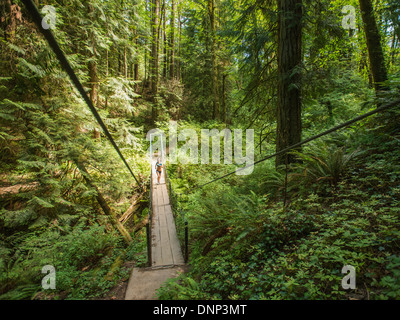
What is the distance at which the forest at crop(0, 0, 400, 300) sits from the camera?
2090mm

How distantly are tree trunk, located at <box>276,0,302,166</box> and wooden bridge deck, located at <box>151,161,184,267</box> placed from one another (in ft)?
13.1

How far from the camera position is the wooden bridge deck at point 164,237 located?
4294mm

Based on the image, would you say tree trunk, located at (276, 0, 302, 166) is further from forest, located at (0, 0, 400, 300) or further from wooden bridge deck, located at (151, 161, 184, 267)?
wooden bridge deck, located at (151, 161, 184, 267)

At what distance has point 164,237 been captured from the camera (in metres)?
5.22

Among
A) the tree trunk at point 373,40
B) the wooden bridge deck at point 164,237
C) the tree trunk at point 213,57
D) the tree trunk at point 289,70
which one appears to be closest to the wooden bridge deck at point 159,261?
the wooden bridge deck at point 164,237

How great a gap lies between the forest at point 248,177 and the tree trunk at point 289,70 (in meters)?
0.03

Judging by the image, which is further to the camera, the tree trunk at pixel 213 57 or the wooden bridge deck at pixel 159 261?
the tree trunk at pixel 213 57

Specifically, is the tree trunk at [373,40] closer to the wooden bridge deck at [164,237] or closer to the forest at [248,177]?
the forest at [248,177]

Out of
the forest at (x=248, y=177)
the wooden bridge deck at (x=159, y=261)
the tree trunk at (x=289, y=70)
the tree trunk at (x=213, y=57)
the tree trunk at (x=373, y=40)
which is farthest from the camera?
the tree trunk at (x=213, y=57)

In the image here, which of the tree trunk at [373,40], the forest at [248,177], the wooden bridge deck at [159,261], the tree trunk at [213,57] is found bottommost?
the wooden bridge deck at [159,261]

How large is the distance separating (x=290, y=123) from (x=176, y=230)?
14.9 feet

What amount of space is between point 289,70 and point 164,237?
18.5ft

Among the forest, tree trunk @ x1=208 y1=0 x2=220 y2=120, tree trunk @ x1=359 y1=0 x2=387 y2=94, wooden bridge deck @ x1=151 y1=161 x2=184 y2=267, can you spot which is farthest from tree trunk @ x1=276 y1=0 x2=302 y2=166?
tree trunk @ x1=208 y1=0 x2=220 y2=120
